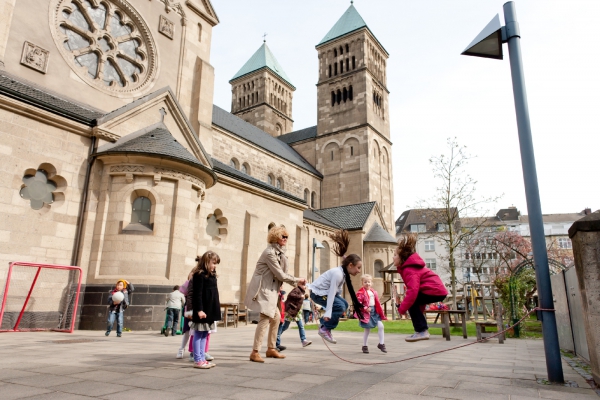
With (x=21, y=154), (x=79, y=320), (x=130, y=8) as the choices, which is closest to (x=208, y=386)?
(x=79, y=320)

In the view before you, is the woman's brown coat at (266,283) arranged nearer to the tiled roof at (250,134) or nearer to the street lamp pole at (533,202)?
the street lamp pole at (533,202)

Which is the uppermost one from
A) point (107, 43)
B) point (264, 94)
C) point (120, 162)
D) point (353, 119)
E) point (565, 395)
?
point (264, 94)

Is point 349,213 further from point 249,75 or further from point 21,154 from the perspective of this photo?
point 249,75

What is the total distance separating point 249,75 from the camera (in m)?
61.1

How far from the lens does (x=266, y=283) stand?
6.21 m

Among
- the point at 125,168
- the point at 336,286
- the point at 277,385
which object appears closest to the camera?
the point at 277,385

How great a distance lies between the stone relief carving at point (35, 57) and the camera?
1297cm

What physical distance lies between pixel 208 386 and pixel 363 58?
46.3 meters

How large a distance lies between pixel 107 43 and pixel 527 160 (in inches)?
651

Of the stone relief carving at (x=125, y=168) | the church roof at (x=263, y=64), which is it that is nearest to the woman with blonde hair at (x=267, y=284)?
the stone relief carving at (x=125, y=168)

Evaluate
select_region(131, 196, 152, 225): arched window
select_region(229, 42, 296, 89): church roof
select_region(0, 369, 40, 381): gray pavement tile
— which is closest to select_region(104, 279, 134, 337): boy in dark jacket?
select_region(131, 196, 152, 225): arched window

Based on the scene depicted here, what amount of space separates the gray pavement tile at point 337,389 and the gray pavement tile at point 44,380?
8.40 ft

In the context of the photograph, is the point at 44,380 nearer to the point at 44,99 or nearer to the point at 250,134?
the point at 44,99

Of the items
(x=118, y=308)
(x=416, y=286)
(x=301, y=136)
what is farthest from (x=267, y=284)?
(x=301, y=136)
